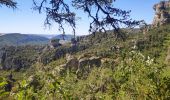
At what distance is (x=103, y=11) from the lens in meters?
5.82

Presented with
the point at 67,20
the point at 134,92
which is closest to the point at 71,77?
the point at 134,92

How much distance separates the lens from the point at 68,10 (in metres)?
6.02

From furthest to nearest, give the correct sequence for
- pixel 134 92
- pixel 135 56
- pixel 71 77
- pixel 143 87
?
pixel 71 77 < pixel 135 56 < pixel 134 92 < pixel 143 87

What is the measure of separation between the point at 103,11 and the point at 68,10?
0.61 meters

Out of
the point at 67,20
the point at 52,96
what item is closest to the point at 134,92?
the point at 52,96

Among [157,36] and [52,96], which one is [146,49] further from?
[52,96]

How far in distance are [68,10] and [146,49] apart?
163 m

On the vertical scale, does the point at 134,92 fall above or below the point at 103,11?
below

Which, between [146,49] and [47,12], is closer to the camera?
[47,12]

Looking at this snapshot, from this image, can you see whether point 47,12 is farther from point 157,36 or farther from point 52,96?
point 157,36

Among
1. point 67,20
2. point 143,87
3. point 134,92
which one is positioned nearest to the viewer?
point 67,20

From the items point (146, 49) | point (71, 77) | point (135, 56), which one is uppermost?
point (135, 56)

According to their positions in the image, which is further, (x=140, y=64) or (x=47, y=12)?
(x=140, y=64)

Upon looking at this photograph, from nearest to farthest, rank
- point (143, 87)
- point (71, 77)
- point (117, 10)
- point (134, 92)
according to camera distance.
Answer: point (117, 10)
point (143, 87)
point (134, 92)
point (71, 77)
